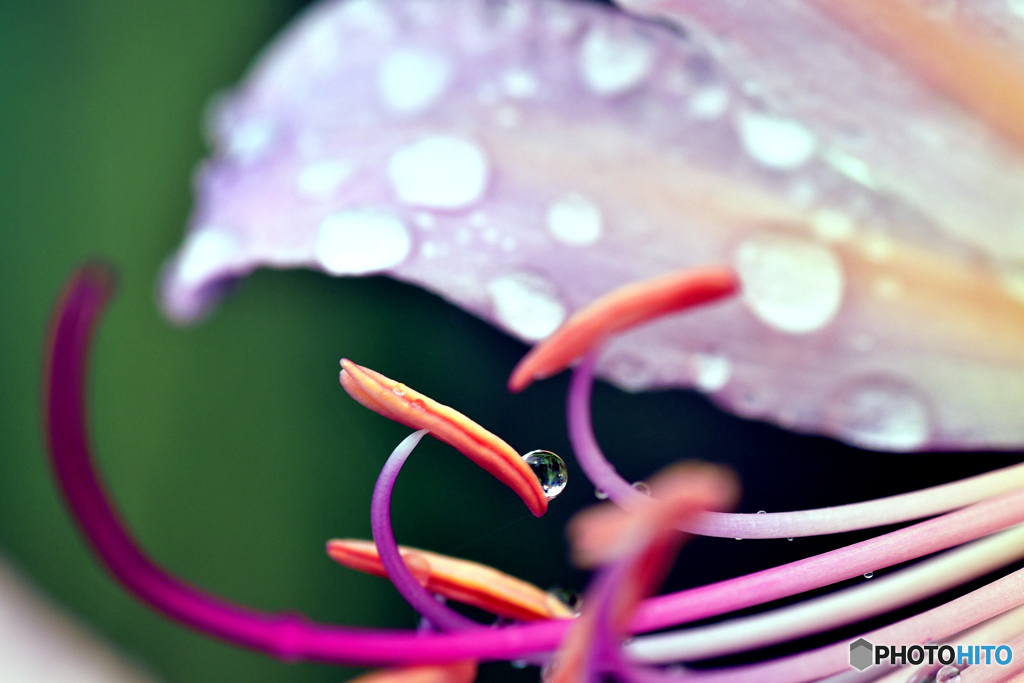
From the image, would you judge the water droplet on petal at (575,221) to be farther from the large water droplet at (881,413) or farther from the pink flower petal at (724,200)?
the large water droplet at (881,413)

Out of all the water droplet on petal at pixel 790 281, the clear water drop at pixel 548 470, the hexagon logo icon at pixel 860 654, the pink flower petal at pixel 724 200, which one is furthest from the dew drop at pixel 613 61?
the hexagon logo icon at pixel 860 654

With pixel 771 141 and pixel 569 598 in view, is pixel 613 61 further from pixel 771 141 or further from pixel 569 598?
pixel 569 598

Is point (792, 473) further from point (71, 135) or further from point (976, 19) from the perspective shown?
point (71, 135)

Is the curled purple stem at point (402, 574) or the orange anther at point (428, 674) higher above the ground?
the curled purple stem at point (402, 574)

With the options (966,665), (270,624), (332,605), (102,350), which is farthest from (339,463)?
(966,665)

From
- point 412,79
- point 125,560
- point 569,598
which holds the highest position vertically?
point 412,79

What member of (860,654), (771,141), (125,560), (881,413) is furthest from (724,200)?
(125,560)

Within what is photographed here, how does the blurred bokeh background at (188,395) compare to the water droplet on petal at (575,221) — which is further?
the blurred bokeh background at (188,395)
